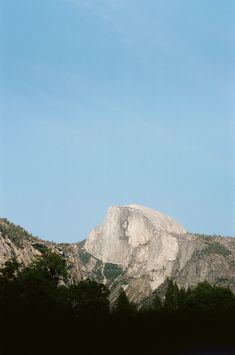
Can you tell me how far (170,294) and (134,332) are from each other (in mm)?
91864

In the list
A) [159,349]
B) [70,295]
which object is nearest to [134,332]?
[159,349]

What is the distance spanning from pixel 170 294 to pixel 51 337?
90.7 metres

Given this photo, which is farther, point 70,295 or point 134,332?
point 70,295

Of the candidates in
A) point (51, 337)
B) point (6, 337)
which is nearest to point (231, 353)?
point (51, 337)

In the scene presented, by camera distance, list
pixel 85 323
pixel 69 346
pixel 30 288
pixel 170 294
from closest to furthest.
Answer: pixel 69 346 < pixel 85 323 < pixel 30 288 < pixel 170 294

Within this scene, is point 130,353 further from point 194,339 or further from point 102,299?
point 102,299

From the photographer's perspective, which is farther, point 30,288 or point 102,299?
point 102,299

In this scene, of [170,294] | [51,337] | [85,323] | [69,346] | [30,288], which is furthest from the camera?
[170,294]

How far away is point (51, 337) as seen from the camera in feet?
123

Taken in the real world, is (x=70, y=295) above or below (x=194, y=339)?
above

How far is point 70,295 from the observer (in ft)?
318

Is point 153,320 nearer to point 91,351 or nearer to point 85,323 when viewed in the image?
point 85,323

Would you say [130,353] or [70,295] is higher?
[70,295]

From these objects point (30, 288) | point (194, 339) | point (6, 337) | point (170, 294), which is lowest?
point (6, 337)
